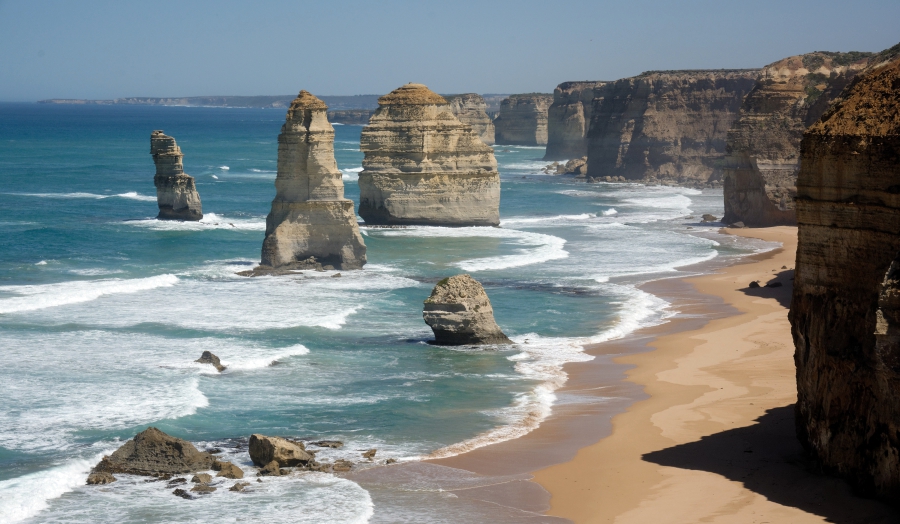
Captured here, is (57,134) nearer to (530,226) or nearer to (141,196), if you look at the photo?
(141,196)

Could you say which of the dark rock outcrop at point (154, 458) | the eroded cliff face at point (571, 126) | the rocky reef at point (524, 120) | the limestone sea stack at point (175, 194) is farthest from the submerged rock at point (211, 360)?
the rocky reef at point (524, 120)

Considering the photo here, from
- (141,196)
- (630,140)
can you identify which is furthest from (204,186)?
(630,140)

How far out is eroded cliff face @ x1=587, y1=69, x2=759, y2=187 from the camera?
86375 mm

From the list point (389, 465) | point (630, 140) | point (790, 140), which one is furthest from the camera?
point (630, 140)

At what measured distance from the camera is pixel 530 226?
180ft

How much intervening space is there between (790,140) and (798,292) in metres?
35.6

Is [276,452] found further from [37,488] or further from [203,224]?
[203,224]

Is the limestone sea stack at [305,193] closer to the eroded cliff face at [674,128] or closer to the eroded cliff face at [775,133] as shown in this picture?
the eroded cliff face at [775,133]

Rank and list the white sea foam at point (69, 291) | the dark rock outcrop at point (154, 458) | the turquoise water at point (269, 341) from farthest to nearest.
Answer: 1. the white sea foam at point (69, 291)
2. the turquoise water at point (269, 341)
3. the dark rock outcrop at point (154, 458)

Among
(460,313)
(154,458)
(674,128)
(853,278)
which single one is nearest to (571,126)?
(674,128)

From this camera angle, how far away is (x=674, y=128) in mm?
86688

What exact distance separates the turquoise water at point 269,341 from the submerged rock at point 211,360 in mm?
281

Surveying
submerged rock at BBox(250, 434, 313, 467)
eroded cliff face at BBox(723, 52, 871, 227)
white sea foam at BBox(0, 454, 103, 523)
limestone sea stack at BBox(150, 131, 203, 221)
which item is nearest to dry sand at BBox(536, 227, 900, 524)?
submerged rock at BBox(250, 434, 313, 467)

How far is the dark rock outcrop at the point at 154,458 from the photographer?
1588 cm
